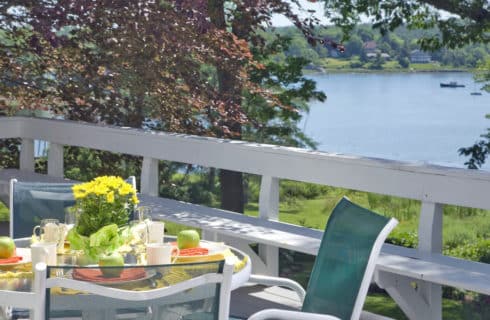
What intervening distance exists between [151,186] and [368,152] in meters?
24.7

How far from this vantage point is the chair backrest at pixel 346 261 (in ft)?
10.0

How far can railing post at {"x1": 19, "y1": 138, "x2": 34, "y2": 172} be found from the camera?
7789 mm

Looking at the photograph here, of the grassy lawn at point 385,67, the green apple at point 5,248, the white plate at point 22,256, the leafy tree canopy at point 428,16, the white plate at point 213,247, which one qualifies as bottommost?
the white plate at point 22,256

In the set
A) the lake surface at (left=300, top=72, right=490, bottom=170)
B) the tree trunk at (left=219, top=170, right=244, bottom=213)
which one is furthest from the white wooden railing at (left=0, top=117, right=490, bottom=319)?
the lake surface at (left=300, top=72, right=490, bottom=170)

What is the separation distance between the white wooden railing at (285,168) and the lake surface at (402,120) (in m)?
14.2

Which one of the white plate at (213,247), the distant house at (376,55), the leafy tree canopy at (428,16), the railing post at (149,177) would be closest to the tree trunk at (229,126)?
the leafy tree canopy at (428,16)

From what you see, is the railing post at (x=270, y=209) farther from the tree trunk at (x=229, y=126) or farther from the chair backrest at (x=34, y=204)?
the tree trunk at (x=229, y=126)

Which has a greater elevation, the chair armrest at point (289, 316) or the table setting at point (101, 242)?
the table setting at point (101, 242)

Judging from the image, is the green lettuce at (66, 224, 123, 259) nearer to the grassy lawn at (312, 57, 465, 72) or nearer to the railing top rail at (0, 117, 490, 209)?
the railing top rail at (0, 117, 490, 209)

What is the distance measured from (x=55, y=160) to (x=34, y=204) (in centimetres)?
336

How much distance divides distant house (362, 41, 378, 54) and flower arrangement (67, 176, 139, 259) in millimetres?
21500

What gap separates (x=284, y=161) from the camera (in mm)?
5695

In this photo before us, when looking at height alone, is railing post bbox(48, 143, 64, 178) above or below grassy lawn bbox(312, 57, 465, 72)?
below

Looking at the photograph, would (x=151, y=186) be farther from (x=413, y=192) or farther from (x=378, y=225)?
(x=378, y=225)
